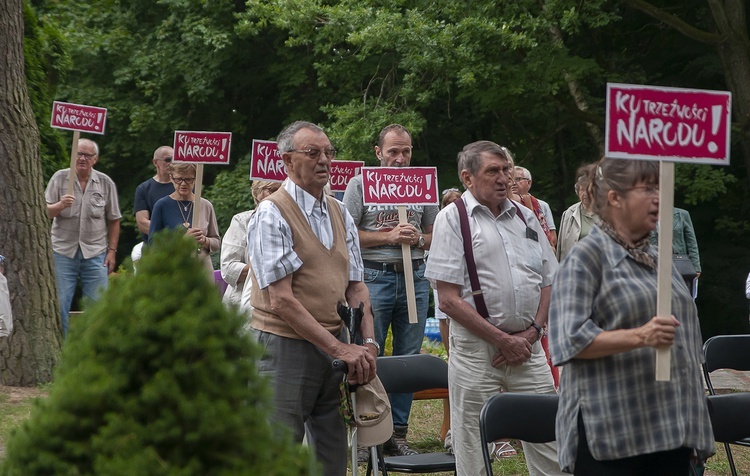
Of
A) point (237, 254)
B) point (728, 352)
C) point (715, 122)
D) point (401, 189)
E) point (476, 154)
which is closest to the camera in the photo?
point (715, 122)

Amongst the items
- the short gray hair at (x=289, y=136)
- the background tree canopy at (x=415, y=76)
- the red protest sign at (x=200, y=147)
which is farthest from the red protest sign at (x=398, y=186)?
the background tree canopy at (x=415, y=76)

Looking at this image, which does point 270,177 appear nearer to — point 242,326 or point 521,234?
point 521,234

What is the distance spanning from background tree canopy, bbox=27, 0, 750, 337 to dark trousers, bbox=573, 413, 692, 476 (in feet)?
34.0

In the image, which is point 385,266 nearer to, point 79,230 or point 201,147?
point 201,147

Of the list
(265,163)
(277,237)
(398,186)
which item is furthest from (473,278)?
(265,163)

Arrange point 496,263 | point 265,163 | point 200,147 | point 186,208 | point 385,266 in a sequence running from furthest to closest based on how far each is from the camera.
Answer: point 186,208
point 200,147
point 265,163
point 385,266
point 496,263

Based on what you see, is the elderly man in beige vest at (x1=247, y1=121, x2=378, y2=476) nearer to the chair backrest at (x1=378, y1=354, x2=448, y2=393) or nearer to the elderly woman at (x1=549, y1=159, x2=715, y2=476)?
the chair backrest at (x1=378, y1=354, x2=448, y2=393)

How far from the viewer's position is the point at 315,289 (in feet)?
16.1

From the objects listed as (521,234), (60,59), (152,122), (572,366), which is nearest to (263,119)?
(152,122)

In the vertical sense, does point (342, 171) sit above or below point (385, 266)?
above

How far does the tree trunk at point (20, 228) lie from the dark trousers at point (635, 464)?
22.9 feet

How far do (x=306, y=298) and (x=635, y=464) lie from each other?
1.77m

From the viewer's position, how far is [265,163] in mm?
8172

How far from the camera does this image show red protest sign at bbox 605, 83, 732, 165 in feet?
11.8
